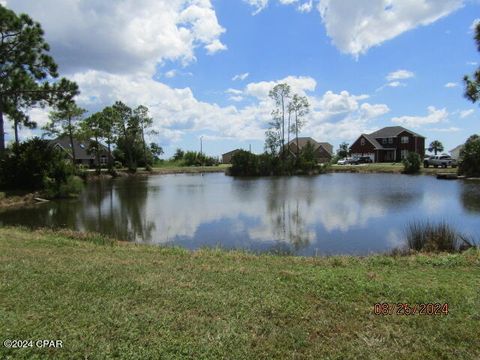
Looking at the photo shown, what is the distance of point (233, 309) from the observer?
4.75 meters

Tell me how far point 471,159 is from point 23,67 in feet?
148

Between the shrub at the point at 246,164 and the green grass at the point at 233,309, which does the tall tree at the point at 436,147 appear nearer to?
the shrub at the point at 246,164

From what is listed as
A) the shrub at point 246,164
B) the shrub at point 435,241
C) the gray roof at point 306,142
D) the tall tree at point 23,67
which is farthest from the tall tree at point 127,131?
the shrub at point 435,241

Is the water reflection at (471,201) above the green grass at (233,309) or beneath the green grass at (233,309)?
beneath

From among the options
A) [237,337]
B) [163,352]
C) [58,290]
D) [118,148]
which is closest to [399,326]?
[237,337]

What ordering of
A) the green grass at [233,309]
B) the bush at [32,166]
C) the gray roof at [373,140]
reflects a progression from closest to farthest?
the green grass at [233,309], the bush at [32,166], the gray roof at [373,140]

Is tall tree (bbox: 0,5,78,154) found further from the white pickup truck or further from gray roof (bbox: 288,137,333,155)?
gray roof (bbox: 288,137,333,155)

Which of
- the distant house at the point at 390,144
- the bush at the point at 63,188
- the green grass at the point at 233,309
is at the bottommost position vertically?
the green grass at the point at 233,309

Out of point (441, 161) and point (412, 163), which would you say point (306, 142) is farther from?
point (412, 163)

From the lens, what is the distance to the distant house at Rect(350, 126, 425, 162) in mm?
67312

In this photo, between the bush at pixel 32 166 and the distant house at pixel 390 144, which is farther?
the distant house at pixel 390 144

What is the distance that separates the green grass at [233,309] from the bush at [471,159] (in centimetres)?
4140

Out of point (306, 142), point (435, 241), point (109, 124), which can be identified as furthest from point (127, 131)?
point (435, 241)

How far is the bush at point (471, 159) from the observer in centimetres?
4200
